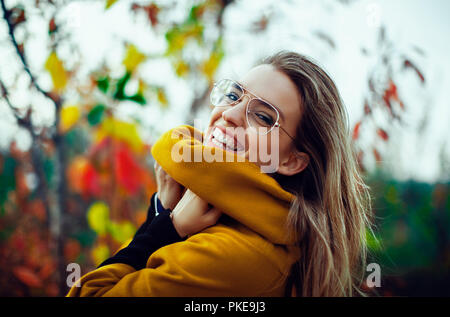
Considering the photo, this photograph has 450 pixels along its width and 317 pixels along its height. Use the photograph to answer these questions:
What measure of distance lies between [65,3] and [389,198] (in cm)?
424

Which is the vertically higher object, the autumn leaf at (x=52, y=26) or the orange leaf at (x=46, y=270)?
the autumn leaf at (x=52, y=26)

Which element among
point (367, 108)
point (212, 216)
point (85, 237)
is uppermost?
point (367, 108)

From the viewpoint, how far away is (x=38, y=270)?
12.0 ft

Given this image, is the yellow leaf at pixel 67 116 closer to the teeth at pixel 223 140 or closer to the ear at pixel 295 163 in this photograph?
the teeth at pixel 223 140

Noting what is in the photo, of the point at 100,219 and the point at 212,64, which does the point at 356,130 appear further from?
the point at 100,219

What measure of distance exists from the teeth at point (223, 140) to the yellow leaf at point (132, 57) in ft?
6.21

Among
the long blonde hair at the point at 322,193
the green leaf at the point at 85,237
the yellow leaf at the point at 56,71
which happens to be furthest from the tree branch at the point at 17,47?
the green leaf at the point at 85,237

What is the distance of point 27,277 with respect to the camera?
327cm

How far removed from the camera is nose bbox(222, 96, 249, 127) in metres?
1.39

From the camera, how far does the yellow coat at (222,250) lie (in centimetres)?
111

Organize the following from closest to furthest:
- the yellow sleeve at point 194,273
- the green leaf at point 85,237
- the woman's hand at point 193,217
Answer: the yellow sleeve at point 194,273
the woman's hand at point 193,217
the green leaf at point 85,237

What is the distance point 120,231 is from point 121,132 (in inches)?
42.5

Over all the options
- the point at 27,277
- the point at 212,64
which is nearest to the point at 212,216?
the point at 212,64
